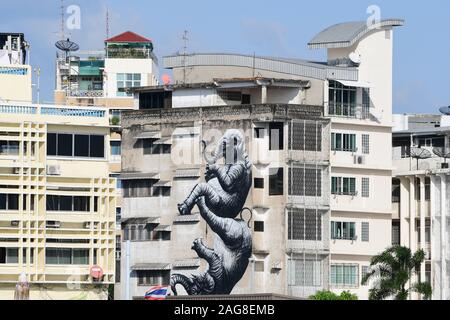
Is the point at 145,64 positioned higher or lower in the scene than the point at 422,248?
higher

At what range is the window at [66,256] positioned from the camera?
73.5m

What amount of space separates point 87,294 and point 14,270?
3771mm

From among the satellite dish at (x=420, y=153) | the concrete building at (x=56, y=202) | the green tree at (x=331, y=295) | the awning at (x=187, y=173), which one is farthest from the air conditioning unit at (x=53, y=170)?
the satellite dish at (x=420, y=153)

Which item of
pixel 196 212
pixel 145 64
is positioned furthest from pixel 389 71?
pixel 145 64

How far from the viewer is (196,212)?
73.9 meters

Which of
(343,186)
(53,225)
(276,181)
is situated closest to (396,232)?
(343,186)

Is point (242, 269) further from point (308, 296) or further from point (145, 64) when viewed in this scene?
point (145, 64)

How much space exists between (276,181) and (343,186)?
12.5 ft

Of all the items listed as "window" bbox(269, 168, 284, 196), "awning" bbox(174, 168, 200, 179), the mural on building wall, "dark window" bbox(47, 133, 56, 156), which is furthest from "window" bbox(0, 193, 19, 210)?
"window" bbox(269, 168, 284, 196)

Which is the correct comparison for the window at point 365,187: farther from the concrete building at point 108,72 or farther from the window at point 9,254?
the concrete building at point 108,72

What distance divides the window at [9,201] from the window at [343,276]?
51.2 feet

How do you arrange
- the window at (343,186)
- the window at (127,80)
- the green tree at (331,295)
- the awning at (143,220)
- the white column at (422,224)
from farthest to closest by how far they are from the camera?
the window at (127,80) → the white column at (422,224) → the awning at (143,220) → the window at (343,186) → the green tree at (331,295)

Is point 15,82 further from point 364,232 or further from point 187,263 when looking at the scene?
point 364,232

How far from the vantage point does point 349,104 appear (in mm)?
75562
